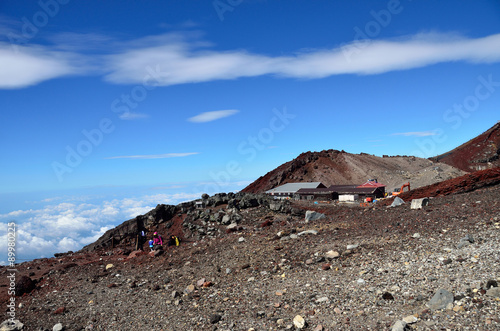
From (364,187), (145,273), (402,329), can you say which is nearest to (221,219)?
(145,273)

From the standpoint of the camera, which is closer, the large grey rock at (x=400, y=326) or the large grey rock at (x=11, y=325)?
the large grey rock at (x=400, y=326)

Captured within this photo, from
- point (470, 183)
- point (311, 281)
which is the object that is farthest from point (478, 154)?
point (311, 281)

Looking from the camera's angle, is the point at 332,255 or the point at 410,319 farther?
the point at 332,255

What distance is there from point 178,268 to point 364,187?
3542cm

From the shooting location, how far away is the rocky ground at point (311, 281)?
21.9 feet

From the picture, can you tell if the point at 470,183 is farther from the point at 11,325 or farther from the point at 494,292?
the point at 11,325

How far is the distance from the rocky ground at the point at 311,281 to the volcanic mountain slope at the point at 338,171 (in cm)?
4329

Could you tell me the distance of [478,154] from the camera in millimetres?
73312

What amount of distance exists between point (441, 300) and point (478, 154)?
267 feet

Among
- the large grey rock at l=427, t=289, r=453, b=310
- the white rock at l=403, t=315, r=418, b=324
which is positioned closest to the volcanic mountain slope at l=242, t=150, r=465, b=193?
the large grey rock at l=427, t=289, r=453, b=310

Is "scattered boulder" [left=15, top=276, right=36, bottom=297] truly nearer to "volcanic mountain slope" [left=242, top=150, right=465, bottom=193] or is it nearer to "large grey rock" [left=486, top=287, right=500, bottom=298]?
"large grey rock" [left=486, top=287, right=500, bottom=298]

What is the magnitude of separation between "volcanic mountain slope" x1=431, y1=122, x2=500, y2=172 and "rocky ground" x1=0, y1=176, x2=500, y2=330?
6628 centimetres

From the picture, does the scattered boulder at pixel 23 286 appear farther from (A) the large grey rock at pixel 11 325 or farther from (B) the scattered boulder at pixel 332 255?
(B) the scattered boulder at pixel 332 255

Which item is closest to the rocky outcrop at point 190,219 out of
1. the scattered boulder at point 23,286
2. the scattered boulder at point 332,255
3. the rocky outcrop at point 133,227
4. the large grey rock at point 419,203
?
the rocky outcrop at point 133,227
